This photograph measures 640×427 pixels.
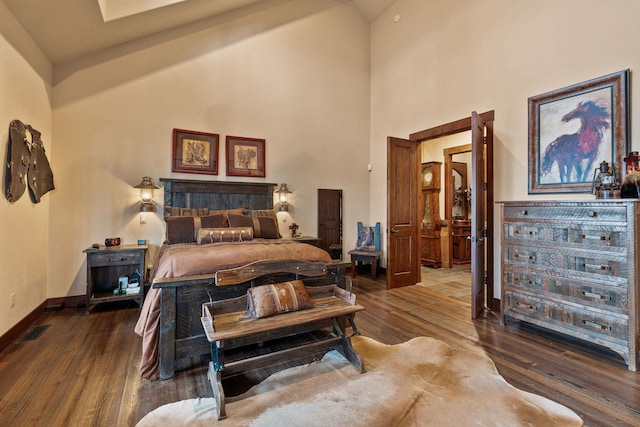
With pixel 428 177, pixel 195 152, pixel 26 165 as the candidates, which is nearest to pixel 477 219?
pixel 428 177

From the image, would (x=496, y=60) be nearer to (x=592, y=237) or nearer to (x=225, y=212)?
(x=592, y=237)

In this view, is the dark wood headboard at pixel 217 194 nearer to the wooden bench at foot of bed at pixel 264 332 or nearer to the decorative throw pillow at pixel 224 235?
the decorative throw pillow at pixel 224 235

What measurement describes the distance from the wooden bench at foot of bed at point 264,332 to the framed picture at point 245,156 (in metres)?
2.84

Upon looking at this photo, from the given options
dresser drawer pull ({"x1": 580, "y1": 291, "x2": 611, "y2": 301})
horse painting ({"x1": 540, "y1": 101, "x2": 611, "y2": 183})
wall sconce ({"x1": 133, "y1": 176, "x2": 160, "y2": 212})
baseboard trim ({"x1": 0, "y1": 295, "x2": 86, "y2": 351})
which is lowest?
baseboard trim ({"x1": 0, "y1": 295, "x2": 86, "y2": 351})

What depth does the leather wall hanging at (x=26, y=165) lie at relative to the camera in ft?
8.96

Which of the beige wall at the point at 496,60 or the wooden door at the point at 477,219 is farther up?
the beige wall at the point at 496,60

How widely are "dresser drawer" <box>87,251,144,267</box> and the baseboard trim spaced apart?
0.73 meters

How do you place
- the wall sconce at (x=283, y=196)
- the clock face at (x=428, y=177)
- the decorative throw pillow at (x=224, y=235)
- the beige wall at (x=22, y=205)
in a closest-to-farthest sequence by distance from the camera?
the beige wall at (x=22, y=205) → the decorative throw pillow at (x=224, y=235) → the wall sconce at (x=283, y=196) → the clock face at (x=428, y=177)

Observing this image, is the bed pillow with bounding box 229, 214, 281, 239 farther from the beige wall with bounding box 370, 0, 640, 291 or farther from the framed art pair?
the beige wall with bounding box 370, 0, 640, 291

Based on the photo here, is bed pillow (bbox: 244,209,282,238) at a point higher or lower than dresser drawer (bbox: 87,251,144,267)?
higher

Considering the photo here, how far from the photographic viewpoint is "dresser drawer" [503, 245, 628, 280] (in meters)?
2.42

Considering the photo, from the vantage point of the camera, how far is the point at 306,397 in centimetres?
193

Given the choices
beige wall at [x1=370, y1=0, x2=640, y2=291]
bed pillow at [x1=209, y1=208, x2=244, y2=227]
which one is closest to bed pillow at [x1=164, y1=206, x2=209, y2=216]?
bed pillow at [x1=209, y1=208, x2=244, y2=227]

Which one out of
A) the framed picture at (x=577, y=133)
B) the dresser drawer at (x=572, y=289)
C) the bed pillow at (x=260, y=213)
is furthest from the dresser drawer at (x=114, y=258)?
the framed picture at (x=577, y=133)
